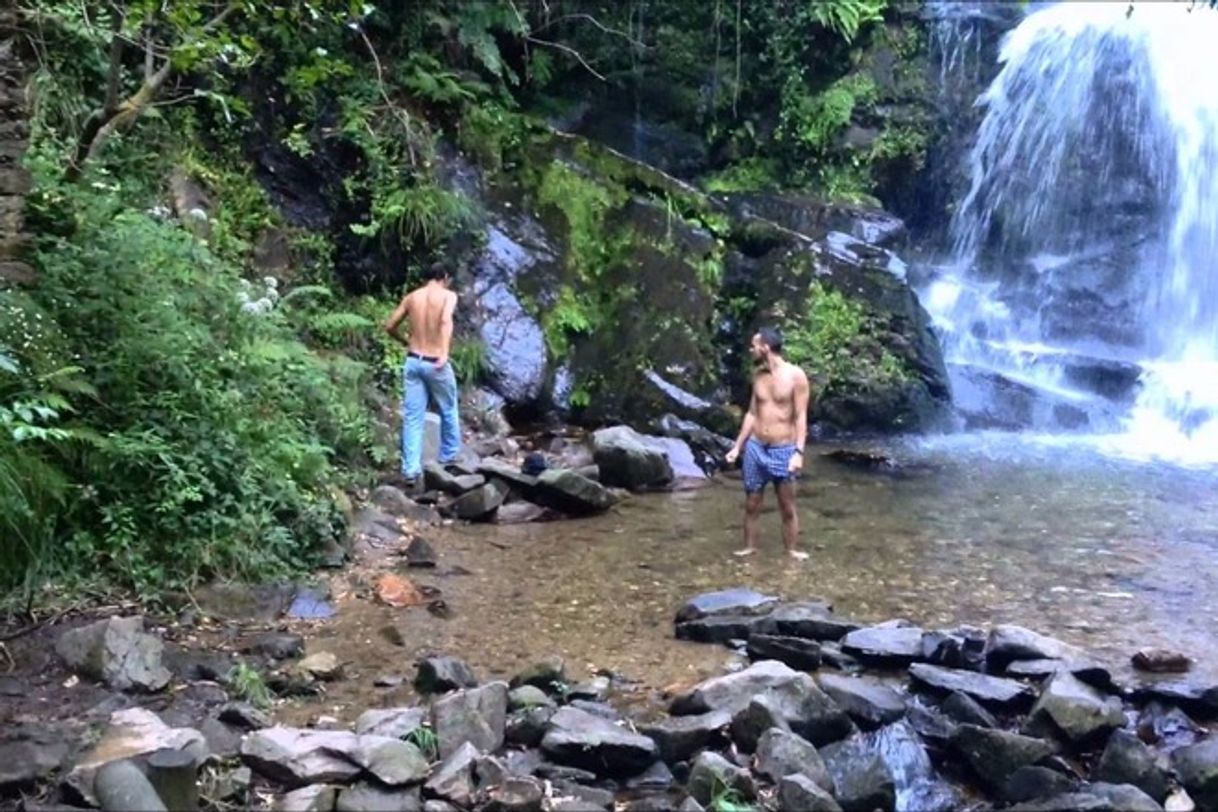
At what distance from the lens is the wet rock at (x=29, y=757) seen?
13.7 ft

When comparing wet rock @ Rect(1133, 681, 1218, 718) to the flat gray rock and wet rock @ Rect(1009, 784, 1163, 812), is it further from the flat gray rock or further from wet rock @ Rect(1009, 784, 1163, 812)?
the flat gray rock

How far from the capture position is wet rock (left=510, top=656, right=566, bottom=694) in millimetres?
5531

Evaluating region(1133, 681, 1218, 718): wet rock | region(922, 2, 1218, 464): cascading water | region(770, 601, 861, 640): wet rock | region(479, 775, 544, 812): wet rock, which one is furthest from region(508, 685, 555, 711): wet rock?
region(922, 2, 1218, 464): cascading water

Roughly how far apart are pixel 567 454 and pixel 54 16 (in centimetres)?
563

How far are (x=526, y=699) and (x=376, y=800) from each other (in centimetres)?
114

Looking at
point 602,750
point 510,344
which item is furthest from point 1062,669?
point 510,344

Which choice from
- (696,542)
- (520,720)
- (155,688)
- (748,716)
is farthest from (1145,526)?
(155,688)

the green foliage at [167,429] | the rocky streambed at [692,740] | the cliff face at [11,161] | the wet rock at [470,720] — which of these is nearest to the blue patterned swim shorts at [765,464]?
the rocky streambed at [692,740]

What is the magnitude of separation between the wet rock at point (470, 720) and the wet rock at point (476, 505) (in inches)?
154

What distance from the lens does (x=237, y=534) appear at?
6.53 metres

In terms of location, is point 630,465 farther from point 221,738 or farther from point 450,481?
point 221,738

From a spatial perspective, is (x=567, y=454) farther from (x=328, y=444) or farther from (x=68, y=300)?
(x=68, y=300)

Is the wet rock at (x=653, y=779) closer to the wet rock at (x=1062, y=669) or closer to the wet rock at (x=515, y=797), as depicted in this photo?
the wet rock at (x=515, y=797)

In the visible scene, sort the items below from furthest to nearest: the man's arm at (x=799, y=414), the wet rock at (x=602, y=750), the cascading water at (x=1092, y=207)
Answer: the cascading water at (x=1092, y=207), the man's arm at (x=799, y=414), the wet rock at (x=602, y=750)
